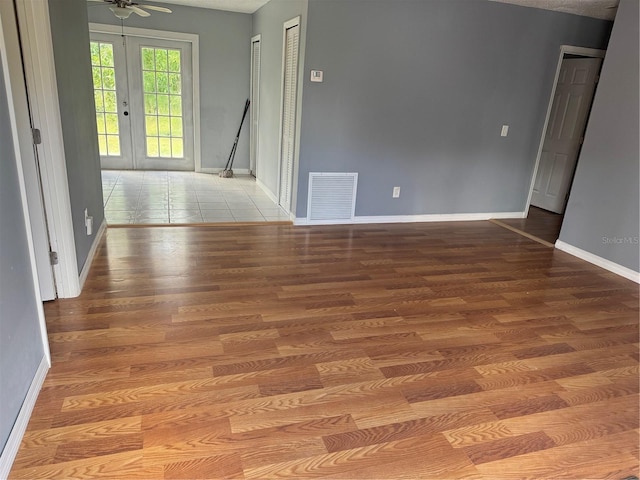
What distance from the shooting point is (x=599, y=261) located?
12.6ft

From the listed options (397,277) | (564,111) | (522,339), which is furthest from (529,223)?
(522,339)

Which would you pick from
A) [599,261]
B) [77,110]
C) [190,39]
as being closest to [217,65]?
[190,39]

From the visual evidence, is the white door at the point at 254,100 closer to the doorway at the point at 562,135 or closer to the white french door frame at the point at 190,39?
the white french door frame at the point at 190,39

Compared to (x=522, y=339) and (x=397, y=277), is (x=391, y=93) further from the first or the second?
(x=522, y=339)

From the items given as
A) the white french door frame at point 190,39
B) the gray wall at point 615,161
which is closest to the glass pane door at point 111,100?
the white french door frame at point 190,39

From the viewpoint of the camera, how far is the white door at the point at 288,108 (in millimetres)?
4340

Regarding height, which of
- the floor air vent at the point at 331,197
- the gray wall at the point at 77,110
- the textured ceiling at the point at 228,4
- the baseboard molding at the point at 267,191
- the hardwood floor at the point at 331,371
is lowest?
the hardwood floor at the point at 331,371

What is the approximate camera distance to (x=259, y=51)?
19.5 ft

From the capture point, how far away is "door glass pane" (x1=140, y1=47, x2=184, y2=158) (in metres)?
6.38

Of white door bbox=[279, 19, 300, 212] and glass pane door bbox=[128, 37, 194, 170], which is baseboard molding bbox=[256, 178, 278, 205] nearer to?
white door bbox=[279, 19, 300, 212]

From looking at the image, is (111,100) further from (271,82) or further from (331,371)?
(331,371)

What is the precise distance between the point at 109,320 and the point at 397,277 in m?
2.01

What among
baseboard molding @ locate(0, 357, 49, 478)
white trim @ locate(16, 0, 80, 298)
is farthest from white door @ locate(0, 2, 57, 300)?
baseboard molding @ locate(0, 357, 49, 478)

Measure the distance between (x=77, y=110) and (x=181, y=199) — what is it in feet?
7.27
